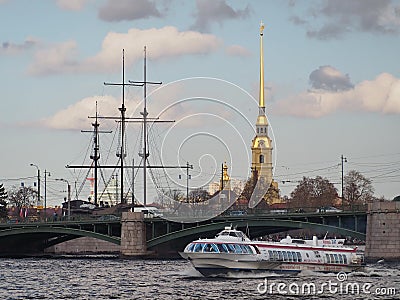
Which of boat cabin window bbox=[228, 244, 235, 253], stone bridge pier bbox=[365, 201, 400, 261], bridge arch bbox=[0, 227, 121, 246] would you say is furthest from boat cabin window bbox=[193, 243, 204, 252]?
bridge arch bbox=[0, 227, 121, 246]

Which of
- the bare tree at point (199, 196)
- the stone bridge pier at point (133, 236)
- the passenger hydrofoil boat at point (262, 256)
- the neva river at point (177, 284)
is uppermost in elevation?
the bare tree at point (199, 196)

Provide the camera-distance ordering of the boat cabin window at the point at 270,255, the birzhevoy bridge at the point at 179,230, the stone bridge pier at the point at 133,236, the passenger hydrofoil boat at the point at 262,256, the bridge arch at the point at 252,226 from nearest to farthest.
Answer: the passenger hydrofoil boat at the point at 262,256 → the boat cabin window at the point at 270,255 → the birzhevoy bridge at the point at 179,230 → the bridge arch at the point at 252,226 → the stone bridge pier at the point at 133,236

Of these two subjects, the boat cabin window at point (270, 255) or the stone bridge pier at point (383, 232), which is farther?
the stone bridge pier at point (383, 232)

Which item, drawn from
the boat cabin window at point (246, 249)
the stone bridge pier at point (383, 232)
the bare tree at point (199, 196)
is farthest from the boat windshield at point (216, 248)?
the bare tree at point (199, 196)

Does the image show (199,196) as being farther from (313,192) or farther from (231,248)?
(231,248)

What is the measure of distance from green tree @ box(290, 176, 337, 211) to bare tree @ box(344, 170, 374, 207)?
3.14 meters

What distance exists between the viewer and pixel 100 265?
107000 millimetres

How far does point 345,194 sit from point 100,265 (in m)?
84.6

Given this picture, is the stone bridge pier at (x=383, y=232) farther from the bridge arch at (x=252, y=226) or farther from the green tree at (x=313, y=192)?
the green tree at (x=313, y=192)

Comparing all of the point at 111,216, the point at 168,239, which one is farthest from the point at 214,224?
the point at 111,216

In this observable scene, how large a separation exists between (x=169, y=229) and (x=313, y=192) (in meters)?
78.0

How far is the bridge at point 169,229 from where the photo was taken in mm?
107125

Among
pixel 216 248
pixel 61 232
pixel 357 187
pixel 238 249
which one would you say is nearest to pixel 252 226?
pixel 61 232

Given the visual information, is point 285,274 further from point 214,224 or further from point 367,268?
point 214,224
